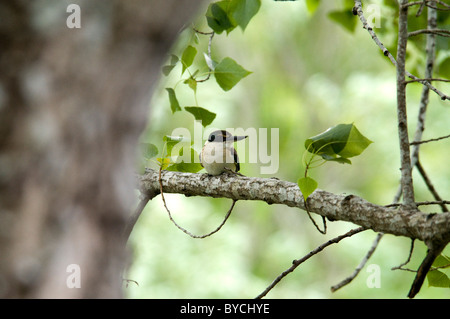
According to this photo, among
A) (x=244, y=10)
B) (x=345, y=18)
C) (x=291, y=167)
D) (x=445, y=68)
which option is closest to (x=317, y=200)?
(x=244, y=10)

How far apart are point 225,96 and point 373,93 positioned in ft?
7.79

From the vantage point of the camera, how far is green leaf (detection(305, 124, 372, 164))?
40.1 inches

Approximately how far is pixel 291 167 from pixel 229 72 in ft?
20.5

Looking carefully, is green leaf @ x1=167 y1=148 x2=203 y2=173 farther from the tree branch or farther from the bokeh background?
the bokeh background

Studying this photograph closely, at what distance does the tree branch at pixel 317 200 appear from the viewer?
0.83 metres

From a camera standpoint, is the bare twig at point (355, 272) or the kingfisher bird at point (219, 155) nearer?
the bare twig at point (355, 272)

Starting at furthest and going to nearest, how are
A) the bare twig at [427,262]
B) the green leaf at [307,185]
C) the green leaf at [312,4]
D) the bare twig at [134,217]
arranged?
the green leaf at [312,4] → the bare twig at [134,217] → the green leaf at [307,185] → the bare twig at [427,262]

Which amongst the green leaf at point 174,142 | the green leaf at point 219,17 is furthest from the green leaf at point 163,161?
the green leaf at point 219,17

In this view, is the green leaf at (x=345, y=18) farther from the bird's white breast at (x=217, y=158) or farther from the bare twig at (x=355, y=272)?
the bare twig at (x=355, y=272)

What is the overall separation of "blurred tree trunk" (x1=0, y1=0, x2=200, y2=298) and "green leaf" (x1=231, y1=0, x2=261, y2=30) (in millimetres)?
726

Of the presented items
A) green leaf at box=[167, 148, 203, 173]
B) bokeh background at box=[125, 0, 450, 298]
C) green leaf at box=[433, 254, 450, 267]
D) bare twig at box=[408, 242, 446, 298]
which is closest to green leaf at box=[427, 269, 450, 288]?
green leaf at box=[433, 254, 450, 267]

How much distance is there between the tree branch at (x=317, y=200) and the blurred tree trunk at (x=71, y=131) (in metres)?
0.57

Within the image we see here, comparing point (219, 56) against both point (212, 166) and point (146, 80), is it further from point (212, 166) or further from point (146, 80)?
point (146, 80)
